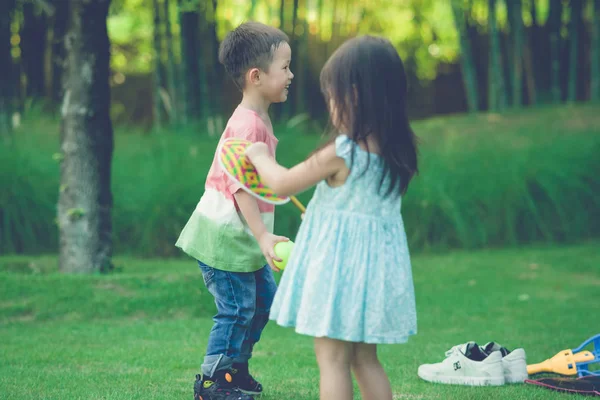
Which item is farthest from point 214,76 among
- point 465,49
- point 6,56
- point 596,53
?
point 596,53

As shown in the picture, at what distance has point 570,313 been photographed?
4746 mm

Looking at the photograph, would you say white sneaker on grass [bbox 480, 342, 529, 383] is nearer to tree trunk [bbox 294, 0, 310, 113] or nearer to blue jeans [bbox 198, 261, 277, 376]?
A: blue jeans [bbox 198, 261, 277, 376]

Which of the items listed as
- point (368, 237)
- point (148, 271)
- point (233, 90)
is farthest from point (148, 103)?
point (368, 237)

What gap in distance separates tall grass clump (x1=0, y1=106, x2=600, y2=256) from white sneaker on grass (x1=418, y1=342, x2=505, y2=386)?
120 inches

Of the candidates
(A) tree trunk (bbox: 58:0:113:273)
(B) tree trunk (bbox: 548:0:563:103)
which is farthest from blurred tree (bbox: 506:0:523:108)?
(A) tree trunk (bbox: 58:0:113:273)

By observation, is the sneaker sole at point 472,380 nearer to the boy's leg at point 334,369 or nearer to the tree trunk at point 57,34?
the boy's leg at point 334,369

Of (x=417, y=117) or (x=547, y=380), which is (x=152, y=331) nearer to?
(x=547, y=380)

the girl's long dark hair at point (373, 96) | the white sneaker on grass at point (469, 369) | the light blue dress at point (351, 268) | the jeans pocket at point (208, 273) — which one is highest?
the girl's long dark hair at point (373, 96)

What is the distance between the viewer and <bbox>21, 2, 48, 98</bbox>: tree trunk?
9578 millimetres

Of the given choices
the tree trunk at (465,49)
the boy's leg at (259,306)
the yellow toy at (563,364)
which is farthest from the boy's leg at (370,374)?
the tree trunk at (465,49)

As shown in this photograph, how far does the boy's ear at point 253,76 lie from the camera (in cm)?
273

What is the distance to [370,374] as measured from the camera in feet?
7.80

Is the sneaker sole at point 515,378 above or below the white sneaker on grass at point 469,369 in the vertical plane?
below

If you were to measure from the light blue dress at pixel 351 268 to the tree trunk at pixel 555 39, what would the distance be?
7.87m
